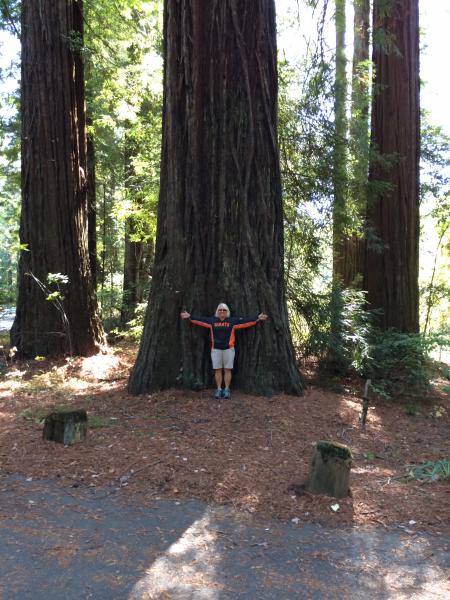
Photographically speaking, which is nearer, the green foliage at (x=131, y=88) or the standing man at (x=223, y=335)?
the standing man at (x=223, y=335)

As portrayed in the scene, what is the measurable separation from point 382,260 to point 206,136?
6.00 m

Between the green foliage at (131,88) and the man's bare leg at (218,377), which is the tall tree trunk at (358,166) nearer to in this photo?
the green foliage at (131,88)

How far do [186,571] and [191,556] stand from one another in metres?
0.21

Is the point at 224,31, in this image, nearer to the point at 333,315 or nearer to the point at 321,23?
the point at 321,23

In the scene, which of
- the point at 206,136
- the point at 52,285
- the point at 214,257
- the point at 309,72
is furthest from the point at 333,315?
the point at 52,285

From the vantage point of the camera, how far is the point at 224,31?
7875mm

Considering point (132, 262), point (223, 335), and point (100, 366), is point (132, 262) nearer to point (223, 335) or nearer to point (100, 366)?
point (100, 366)

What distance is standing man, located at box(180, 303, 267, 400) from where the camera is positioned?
307 inches

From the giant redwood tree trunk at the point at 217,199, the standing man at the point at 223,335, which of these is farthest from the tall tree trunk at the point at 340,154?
the standing man at the point at 223,335

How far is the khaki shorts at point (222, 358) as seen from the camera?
7855 millimetres

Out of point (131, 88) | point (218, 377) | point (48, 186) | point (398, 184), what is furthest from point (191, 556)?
point (131, 88)

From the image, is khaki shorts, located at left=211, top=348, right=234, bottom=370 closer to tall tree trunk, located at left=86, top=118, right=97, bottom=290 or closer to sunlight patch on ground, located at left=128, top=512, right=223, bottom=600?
sunlight patch on ground, located at left=128, top=512, right=223, bottom=600

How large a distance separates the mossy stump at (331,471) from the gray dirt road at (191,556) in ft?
1.68

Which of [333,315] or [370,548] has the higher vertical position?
[333,315]
